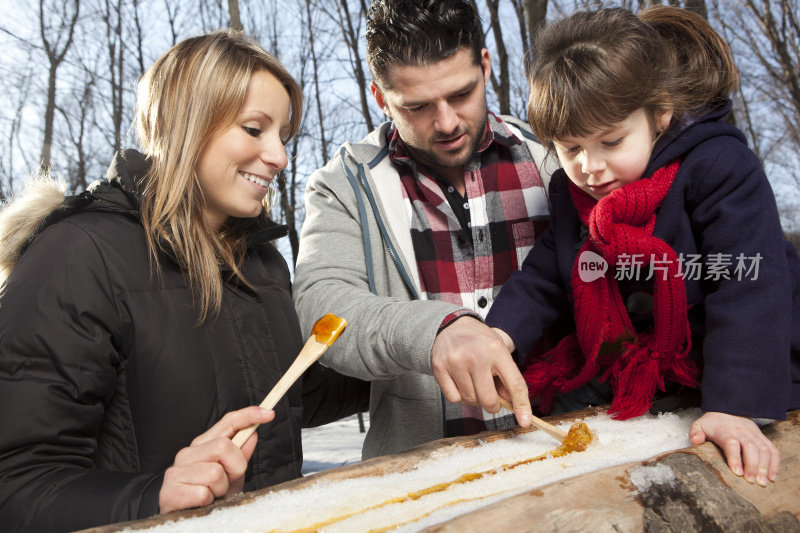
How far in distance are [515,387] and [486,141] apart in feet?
4.03

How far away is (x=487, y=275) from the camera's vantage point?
217 centimetres

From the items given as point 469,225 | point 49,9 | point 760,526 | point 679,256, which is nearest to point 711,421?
point 760,526

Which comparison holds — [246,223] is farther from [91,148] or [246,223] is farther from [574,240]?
[91,148]

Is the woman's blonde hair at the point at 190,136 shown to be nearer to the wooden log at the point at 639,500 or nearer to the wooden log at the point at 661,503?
the wooden log at the point at 639,500

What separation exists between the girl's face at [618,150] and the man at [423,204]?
49 centimetres

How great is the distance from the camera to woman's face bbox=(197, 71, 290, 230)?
1726 millimetres

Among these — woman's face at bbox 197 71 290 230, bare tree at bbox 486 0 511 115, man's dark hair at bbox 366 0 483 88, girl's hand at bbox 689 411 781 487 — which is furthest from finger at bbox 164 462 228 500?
bare tree at bbox 486 0 511 115

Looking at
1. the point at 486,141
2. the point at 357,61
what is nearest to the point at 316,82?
the point at 357,61

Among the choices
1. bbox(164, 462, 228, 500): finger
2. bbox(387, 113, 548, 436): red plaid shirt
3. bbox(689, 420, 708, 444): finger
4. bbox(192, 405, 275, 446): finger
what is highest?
bbox(387, 113, 548, 436): red plaid shirt

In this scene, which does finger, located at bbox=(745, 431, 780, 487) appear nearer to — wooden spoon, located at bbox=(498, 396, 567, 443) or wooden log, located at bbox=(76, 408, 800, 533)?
wooden log, located at bbox=(76, 408, 800, 533)

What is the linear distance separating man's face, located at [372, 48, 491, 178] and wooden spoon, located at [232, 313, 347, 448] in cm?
95

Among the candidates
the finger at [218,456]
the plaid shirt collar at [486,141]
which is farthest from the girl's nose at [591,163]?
the finger at [218,456]

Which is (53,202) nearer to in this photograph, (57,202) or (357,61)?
(57,202)

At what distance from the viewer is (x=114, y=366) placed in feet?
4.61
